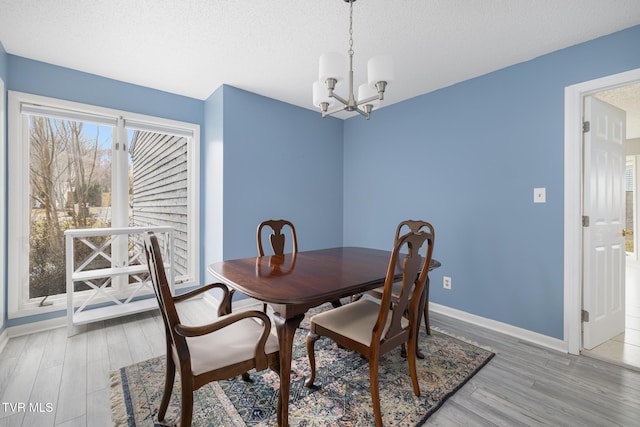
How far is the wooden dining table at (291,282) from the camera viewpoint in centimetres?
136

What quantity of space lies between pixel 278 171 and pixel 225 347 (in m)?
2.40

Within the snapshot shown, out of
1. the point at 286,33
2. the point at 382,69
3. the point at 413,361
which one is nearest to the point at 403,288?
the point at 413,361

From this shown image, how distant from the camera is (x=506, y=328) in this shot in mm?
2564

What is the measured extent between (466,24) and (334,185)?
97.3 inches

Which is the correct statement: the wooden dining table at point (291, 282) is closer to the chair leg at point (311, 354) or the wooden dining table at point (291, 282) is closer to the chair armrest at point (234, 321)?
the chair armrest at point (234, 321)

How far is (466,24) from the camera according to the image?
199 centimetres

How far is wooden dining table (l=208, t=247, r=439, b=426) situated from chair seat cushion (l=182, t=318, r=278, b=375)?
16 centimetres

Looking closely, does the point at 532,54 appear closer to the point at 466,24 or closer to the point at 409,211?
the point at 466,24

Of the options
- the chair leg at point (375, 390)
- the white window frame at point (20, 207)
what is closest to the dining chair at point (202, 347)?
the chair leg at point (375, 390)

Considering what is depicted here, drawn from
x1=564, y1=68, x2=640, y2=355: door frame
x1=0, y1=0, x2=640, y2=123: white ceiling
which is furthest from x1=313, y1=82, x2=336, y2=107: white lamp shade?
x1=564, y1=68, x2=640, y2=355: door frame

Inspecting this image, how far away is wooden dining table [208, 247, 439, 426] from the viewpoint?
53.5 inches

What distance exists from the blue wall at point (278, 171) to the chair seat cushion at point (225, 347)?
1606 millimetres

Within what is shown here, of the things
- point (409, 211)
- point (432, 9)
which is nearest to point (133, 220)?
point (409, 211)

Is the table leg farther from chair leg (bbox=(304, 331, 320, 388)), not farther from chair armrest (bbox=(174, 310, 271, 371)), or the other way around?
chair leg (bbox=(304, 331, 320, 388))
